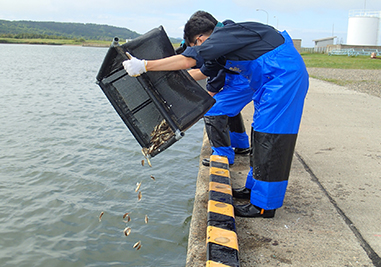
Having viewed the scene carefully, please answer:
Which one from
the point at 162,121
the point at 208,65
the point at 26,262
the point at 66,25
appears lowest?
the point at 26,262

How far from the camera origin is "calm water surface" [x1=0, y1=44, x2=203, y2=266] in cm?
379

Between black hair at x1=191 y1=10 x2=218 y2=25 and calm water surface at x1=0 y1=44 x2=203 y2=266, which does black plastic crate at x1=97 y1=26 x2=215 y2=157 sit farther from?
calm water surface at x1=0 y1=44 x2=203 y2=266

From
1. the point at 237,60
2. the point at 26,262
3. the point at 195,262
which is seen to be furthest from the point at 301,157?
the point at 26,262

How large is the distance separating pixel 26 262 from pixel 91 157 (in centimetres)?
324

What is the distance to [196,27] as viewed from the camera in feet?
11.2

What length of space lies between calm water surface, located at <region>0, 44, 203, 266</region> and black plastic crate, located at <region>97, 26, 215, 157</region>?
4.73 ft

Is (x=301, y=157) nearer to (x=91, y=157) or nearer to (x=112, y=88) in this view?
(x=112, y=88)

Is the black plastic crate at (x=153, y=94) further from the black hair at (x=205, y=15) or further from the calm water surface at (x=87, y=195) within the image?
the calm water surface at (x=87, y=195)

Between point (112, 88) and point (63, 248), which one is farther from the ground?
point (112, 88)

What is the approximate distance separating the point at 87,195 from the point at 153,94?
9.07 feet

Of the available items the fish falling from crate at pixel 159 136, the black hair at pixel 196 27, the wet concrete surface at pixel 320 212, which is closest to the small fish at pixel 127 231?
the wet concrete surface at pixel 320 212

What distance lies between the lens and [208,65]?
3.45 meters

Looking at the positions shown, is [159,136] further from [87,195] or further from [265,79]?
[87,195]

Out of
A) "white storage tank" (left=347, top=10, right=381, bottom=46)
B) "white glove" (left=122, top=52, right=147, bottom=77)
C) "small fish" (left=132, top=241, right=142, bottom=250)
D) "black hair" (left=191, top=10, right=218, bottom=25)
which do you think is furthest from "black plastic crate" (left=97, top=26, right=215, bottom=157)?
"white storage tank" (left=347, top=10, right=381, bottom=46)
